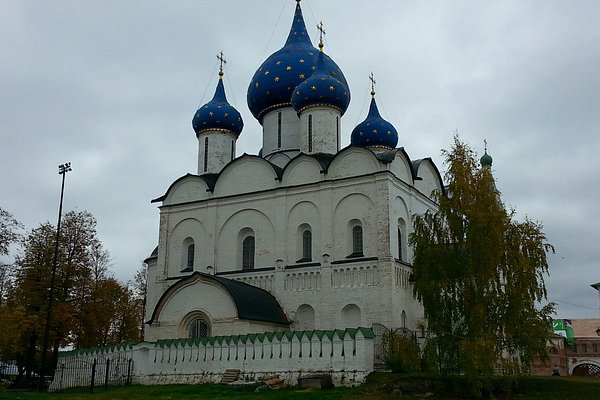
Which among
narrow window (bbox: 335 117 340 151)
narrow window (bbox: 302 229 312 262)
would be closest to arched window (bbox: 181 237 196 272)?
narrow window (bbox: 302 229 312 262)

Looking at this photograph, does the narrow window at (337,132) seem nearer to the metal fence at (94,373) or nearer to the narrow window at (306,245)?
the narrow window at (306,245)

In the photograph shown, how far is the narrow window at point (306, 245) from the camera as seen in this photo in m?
24.1

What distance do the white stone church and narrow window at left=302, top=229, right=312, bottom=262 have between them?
0.05 metres

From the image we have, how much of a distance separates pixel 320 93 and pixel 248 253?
669 centimetres

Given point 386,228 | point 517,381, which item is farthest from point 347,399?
point 386,228

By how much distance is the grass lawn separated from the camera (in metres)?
14.6

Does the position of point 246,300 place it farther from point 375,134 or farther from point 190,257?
point 375,134

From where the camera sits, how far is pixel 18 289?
26219 mm

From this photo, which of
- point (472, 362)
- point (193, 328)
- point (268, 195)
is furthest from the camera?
point (268, 195)

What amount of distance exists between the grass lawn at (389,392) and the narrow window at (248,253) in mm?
7770

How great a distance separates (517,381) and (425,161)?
1224cm

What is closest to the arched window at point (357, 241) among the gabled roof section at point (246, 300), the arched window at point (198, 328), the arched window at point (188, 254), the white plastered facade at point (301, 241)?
the white plastered facade at point (301, 241)

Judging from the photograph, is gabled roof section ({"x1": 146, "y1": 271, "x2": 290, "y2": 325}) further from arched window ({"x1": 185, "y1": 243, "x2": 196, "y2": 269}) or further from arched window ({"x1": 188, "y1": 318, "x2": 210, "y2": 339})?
arched window ({"x1": 185, "y1": 243, "x2": 196, "y2": 269})

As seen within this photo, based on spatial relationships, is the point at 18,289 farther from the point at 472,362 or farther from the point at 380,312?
the point at 472,362
